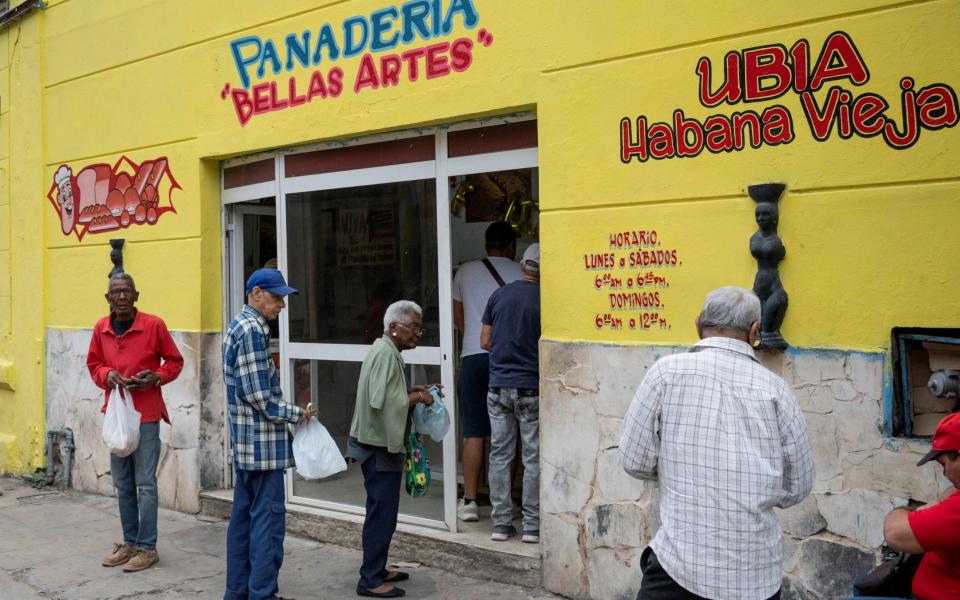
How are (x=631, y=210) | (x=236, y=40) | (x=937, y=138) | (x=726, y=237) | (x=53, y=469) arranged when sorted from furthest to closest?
(x=53, y=469) < (x=236, y=40) < (x=631, y=210) < (x=726, y=237) < (x=937, y=138)

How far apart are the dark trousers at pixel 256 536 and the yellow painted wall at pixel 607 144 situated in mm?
1679

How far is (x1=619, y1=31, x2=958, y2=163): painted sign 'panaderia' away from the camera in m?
3.98

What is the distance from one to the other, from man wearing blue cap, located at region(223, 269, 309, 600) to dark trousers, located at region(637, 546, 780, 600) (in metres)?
2.36

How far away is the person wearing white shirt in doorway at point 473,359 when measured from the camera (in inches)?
238

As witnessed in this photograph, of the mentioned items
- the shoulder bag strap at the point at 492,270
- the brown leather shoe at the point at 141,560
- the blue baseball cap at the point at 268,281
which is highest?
the shoulder bag strap at the point at 492,270

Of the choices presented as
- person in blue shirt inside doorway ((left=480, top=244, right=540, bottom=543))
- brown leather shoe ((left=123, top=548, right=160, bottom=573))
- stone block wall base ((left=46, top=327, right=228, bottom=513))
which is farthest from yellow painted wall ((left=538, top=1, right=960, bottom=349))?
stone block wall base ((left=46, top=327, right=228, bottom=513))

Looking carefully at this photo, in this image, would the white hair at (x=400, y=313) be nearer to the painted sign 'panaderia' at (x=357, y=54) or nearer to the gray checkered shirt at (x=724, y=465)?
the painted sign 'panaderia' at (x=357, y=54)

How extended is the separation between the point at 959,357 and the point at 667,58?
190 cm

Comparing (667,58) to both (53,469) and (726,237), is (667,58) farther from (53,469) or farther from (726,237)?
(53,469)

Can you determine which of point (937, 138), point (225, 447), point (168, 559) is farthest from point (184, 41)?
point (937, 138)

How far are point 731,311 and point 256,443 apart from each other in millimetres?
2740

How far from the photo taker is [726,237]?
4.49 metres

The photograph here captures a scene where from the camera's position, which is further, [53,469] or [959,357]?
[53,469]

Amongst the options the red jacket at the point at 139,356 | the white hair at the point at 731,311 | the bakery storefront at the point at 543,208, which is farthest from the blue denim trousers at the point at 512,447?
the white hair at the point at 731,311
